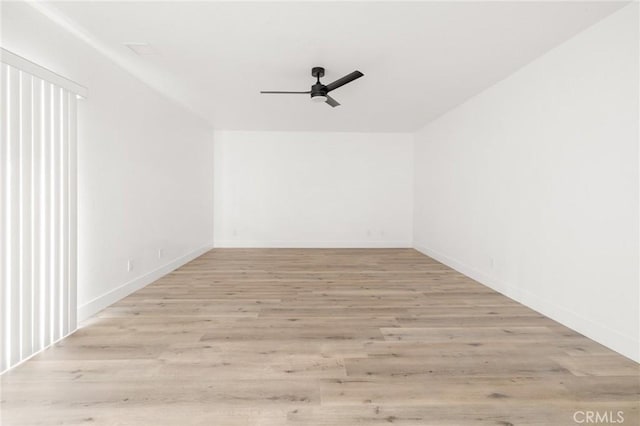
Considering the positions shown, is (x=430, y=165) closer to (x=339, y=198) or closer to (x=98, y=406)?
(x=339, y=198)

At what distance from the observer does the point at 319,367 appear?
1.80m

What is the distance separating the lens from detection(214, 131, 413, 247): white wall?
6.20m

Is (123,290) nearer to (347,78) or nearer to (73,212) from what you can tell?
(73,212)

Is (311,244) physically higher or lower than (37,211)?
lower

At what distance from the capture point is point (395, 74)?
318 cm

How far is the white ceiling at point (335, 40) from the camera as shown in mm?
2082

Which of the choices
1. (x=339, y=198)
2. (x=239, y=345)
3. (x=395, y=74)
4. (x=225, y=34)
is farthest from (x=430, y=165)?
(x=239, y=345)

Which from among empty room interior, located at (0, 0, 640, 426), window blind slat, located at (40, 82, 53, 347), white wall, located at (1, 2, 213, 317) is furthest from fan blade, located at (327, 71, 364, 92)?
window blind slat, located at (40, 82, 53, 347)

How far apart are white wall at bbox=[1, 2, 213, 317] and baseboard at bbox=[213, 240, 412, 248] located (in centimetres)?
161

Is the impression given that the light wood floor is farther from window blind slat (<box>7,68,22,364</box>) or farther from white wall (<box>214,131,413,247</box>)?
white wall (<box>214,131,413,247</box>)

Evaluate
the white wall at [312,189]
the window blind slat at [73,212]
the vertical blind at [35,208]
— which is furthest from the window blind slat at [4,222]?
the white wall at [312,189]

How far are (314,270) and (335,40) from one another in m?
2.98

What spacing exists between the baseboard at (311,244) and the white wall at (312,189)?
0.02 m

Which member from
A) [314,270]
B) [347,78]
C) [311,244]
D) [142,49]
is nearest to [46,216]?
[142,49]
